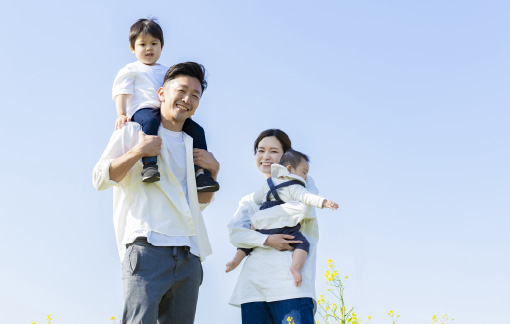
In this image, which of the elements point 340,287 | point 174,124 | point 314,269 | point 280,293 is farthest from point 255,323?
point 174,124

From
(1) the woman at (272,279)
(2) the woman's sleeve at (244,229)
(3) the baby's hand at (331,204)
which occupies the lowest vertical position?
(1) the woman at (272,279)

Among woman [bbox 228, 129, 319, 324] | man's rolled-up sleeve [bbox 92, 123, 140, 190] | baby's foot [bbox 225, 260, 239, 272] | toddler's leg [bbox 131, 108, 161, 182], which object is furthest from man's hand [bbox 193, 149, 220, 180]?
baby's foot [bbox 225, 260, 239, 272]

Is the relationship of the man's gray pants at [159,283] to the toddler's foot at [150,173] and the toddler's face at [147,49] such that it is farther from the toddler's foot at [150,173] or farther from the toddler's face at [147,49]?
the toddler's face at [147,49]

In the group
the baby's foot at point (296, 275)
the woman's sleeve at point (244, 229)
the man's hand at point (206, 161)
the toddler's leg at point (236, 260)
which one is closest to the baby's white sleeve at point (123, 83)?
the man's hand at point (206, 161)

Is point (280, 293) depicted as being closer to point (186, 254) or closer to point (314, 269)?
point (314, 269)

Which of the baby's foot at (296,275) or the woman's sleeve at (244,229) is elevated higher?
the woman's sleeve at (244,229)

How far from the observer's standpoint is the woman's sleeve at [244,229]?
4.40m

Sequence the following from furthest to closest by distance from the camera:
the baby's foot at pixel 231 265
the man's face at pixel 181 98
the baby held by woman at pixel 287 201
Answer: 1. the baby's foot at pixel 231 265
2. the baby held by woman at pixel 287 201
3. the man's face at pixel 181 98

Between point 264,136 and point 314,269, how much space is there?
134 centimetres

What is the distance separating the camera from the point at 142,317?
3.21 m

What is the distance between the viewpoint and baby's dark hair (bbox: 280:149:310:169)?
4.66 meters

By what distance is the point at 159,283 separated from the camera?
10.9ft

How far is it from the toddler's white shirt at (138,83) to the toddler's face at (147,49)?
0.70 feet

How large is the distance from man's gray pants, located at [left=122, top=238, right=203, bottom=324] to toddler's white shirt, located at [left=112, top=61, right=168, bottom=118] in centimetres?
152
